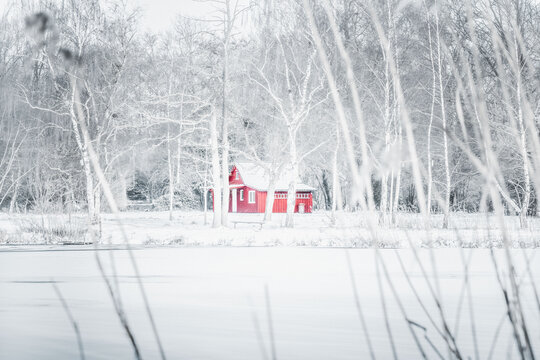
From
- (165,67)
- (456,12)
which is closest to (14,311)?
(456,12)

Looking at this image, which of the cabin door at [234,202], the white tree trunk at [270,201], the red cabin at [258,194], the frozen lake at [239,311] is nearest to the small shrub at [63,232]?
the frozen lake at [239,311]

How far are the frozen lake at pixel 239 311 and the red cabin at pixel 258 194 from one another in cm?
2410

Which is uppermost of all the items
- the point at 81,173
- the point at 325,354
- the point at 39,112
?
the point at 39,112

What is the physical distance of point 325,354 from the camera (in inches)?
102

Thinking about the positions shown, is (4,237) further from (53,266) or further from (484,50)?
(484,50)

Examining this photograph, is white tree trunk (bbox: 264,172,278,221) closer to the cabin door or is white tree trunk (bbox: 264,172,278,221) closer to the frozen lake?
the frozen lake

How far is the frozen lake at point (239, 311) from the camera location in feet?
8.72

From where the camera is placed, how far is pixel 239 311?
3.55 m

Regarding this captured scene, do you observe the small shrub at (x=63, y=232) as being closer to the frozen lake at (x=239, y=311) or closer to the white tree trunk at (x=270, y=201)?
the frozen lake at (x=239, y=311)

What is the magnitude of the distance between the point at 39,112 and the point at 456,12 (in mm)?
12068

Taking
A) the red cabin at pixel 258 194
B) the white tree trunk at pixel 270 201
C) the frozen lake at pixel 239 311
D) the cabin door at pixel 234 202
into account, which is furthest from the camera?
the cabin door at pixel 234 202

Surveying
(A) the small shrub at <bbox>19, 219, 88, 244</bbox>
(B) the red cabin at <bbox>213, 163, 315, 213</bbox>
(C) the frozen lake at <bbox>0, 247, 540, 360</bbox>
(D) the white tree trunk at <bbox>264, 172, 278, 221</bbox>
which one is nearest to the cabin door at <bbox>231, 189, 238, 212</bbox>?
(B) the red cabin at <bbox>213, 163, 315, 213</bbox>

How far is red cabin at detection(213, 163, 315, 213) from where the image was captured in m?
30.5

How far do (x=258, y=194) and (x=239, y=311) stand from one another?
90.2 feet
